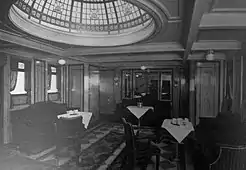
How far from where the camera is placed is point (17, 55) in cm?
558

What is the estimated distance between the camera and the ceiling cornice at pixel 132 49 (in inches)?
207

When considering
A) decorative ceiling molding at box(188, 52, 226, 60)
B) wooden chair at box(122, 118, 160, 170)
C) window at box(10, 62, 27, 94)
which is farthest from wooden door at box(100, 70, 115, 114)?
wooden chair at box(122, 118, 160, 170)

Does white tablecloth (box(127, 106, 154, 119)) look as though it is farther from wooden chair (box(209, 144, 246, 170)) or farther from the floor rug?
wooden chair (box(209, 144, 246, 170))

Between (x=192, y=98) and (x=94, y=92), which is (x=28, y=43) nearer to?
(x=94, y=92)

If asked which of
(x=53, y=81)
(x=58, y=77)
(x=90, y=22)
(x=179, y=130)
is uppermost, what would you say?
(x=90, y=22)

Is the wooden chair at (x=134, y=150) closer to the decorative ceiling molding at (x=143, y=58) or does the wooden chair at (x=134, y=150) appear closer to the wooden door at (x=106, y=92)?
the decorative ceiling molding at (x=143, y=58)

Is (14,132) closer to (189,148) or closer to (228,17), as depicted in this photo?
(189,148)

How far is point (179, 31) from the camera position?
402cm

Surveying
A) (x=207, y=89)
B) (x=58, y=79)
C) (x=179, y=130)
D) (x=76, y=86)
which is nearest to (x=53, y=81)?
(x=58, y=79)

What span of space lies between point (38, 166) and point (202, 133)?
3197 millimetres

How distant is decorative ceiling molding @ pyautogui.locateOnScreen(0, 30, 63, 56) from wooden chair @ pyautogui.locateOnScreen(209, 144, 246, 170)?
4389mm

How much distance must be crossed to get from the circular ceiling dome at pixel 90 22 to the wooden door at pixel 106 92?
16.5ft

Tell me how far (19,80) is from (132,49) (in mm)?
3378

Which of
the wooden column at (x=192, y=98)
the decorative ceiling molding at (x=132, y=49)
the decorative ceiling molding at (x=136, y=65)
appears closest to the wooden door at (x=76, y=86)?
the decorative ceiling molding at (x=136, y=65)
